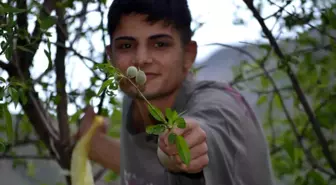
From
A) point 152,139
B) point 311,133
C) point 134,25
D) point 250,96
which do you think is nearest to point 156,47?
point 134,25

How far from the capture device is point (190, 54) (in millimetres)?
1558

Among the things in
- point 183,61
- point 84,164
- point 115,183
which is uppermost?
point 183,61

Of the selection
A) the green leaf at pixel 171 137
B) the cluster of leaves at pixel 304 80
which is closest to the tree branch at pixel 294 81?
the cluster of leaves at pixel 304 80

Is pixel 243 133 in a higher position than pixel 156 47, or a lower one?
lower

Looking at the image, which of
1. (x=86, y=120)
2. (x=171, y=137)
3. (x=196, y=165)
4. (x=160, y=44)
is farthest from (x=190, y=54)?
(x=171, y=137)

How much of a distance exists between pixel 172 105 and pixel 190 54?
0.47 feet

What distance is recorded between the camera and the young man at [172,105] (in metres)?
1.24

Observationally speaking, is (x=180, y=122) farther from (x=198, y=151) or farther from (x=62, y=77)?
(x=62, y=77)

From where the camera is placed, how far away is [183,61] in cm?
150

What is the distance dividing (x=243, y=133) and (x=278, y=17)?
1.17ft

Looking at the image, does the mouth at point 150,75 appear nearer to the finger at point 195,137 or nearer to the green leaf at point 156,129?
the finger at point 195,137

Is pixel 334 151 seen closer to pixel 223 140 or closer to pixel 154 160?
pixel 154 160

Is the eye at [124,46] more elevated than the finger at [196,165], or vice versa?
the eye at [124,46]

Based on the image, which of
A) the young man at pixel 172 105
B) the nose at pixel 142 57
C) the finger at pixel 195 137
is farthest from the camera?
the nose at pixel 142 57
